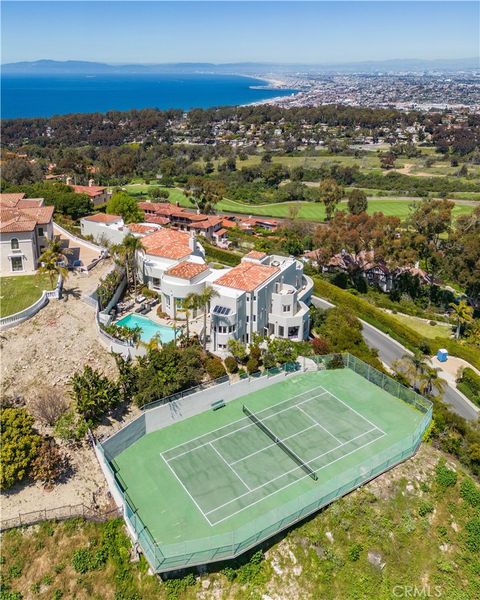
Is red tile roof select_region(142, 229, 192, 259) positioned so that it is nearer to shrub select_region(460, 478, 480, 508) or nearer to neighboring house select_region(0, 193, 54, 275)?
neighboring house select_region(0, 193, 54, 275)

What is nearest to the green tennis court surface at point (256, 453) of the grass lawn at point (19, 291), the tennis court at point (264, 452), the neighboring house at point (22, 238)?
the tennis court at point (264, 452)

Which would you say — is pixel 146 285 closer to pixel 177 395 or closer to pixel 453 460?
pixel 177 395

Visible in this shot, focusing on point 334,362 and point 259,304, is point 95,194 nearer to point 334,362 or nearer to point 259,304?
point 259,304

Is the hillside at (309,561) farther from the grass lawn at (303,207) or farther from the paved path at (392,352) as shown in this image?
the grass lawn at (303,207)

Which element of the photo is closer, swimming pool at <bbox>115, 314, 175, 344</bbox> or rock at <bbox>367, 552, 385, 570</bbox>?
rock at <bbox>367, 552, 385, 570</bbox>

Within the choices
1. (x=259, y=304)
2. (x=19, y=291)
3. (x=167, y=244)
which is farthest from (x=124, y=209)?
(x=259, y=304)

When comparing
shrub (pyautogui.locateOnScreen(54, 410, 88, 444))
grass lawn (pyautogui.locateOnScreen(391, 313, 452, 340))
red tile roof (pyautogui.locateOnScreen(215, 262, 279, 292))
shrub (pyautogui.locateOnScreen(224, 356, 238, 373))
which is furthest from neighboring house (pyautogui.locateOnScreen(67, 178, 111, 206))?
shrub (pyautogui.locateOnScreen(54, 410, 88, 444))
